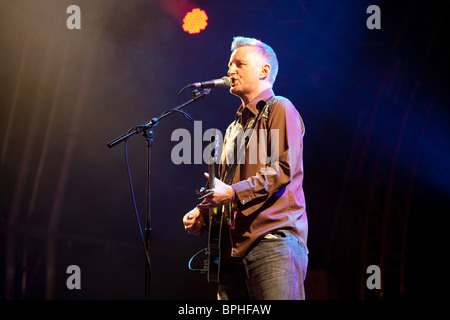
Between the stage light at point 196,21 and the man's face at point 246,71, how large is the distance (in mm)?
2094

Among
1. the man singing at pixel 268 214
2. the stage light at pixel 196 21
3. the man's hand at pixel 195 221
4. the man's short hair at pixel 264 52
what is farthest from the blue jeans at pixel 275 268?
the stage light at pixel 196 21

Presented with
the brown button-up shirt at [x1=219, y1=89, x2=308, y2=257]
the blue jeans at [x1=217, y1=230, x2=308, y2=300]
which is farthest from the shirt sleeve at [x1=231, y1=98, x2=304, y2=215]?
the blue jeans at [x1=217, y1=230, x2=308, y2=300]

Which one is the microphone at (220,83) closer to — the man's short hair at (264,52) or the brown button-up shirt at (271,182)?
the man's short hair at (264,52)

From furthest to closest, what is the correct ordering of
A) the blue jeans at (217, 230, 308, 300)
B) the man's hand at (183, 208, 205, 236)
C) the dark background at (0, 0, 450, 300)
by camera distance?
1. the dark background at (0, 0, 450, 300)
2. the man's hand at (183, 208, 205, 236)
3. the blue jeans at (217, 230, 308, 300)

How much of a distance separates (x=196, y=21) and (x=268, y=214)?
3.17m

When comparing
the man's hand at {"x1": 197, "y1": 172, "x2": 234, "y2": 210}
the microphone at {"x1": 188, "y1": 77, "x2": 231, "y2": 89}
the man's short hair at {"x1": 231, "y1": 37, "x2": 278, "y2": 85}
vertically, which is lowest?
the man's hand at {"x1": 197, "y1": 172, "x2": 234, "y2": 210}

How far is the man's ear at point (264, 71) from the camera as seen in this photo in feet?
9.82

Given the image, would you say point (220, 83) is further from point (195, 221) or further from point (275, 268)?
point (275, 268)

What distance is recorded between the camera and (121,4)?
590cm

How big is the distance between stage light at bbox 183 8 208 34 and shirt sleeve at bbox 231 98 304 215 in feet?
8.56

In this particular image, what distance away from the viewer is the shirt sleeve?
242cm

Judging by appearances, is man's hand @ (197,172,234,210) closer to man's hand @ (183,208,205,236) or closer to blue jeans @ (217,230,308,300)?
blue jeans @ (217,230,308,300)
